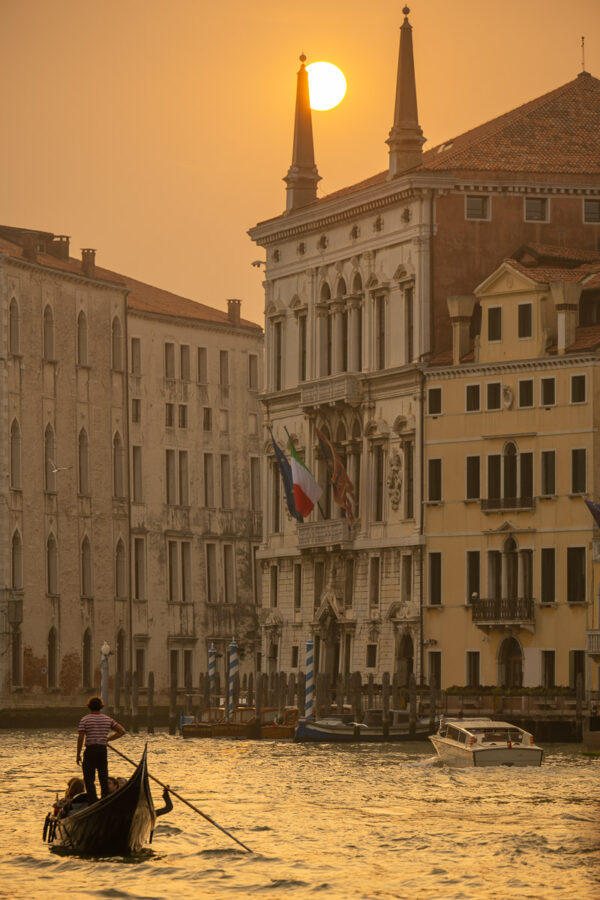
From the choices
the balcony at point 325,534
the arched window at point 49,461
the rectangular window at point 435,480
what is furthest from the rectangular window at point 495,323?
the arched window at point 49,461

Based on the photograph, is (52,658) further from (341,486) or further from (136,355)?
(341,486)

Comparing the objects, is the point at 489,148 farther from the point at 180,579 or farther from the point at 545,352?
the point at 180,579

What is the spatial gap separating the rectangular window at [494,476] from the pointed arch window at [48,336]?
22.6m

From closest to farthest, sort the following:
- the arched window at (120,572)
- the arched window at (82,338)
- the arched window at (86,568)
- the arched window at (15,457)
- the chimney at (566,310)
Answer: the chimney at (566,310) → the arched window at (15,457) → the arched window at (86,568) → the arched window at (82,338) → the arched window at (120,572)

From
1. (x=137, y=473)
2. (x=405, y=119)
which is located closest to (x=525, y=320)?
(x=405, y=119)

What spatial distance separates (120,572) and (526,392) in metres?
26.6

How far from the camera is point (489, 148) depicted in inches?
3469

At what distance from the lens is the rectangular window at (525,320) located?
268ft

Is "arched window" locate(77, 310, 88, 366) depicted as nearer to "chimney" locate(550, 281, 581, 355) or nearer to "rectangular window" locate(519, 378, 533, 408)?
"rectangular window" locate(519, 378, 533, 408)

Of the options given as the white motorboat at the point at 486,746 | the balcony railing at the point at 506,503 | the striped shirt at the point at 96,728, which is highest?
the balcony railing at the point at 506,503

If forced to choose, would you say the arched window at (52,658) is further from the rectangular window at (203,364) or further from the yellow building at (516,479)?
the yellow building at (516,479)

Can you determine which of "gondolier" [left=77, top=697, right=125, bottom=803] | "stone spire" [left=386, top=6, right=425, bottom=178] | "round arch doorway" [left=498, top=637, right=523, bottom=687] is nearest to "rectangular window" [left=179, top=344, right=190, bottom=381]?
"stone spire" [left=386, top=6, right=425, bottom=178]

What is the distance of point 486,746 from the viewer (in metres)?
61.8

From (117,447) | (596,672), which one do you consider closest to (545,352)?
(596,672)
